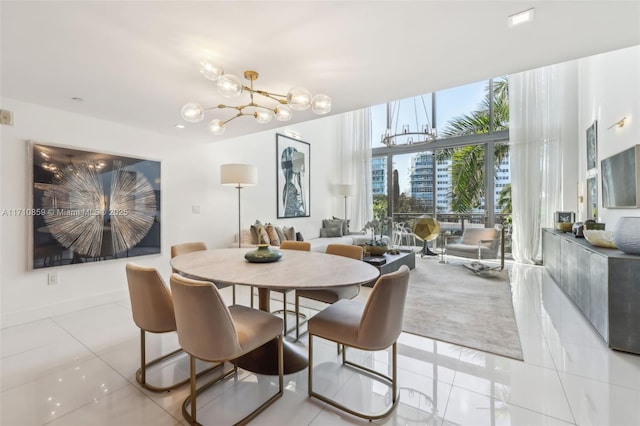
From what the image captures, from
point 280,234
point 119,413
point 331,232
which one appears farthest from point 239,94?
point 331,232

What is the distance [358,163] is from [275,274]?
237 inches

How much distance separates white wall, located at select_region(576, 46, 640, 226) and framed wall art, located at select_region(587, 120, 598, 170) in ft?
0.37

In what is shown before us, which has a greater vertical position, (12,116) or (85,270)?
(12,116)

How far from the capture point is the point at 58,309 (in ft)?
9.91

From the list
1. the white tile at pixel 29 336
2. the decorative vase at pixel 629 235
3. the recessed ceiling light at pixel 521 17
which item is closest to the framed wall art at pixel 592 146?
the decorative vase at pixel 629 235

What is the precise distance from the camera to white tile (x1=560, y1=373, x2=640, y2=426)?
4.83 feet

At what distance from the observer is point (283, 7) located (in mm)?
1494

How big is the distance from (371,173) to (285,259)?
17.9 ft

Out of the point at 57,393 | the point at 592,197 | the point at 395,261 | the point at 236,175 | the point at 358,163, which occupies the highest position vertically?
the point at 358,163

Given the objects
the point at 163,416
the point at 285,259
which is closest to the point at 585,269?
the point at 285,259

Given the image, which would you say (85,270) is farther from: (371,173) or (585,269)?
(371,173)

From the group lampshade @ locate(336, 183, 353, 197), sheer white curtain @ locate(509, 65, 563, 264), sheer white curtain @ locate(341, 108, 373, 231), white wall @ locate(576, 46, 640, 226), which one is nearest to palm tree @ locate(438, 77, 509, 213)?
sheer white curtain @ locate(509, 65, 563, 264)

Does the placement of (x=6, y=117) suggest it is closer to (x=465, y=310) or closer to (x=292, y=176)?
(x=292, y=176)

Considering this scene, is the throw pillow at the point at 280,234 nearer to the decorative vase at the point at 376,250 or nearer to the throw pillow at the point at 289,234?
the throw pillow at the point at 289,234
